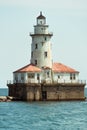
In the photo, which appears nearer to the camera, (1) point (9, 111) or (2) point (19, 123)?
(2) point (19, 123)

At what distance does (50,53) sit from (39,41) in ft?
9.32

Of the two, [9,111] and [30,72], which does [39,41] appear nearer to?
[30,72]

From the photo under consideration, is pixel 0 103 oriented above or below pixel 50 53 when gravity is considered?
below

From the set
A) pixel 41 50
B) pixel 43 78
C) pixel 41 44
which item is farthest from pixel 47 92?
pixel 41 44

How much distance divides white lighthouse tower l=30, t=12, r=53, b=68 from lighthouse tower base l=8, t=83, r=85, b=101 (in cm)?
516

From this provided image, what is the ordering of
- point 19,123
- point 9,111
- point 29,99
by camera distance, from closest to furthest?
point 19,123 < point 9,111 < point 29,99

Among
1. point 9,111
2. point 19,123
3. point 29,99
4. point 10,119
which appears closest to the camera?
point 19,123

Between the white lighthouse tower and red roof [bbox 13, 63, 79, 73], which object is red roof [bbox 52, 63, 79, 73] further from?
the white lighthouse tower

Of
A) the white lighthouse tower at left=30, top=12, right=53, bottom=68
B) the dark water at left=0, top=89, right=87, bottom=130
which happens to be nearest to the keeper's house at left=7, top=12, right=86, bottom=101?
the white lighthouse tower at left=30, top=12, right=53, bottom=68

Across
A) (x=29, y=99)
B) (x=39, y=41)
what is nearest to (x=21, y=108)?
(x=29, y=99)

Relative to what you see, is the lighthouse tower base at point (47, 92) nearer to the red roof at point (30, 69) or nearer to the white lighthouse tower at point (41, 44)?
the red roof at point (30, 69)

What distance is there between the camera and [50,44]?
365ft

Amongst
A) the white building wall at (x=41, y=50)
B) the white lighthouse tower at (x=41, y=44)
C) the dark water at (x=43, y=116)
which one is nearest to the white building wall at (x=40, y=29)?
the white lighthouse tower at (x=41, y=44)

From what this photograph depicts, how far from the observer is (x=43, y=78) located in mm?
109688
